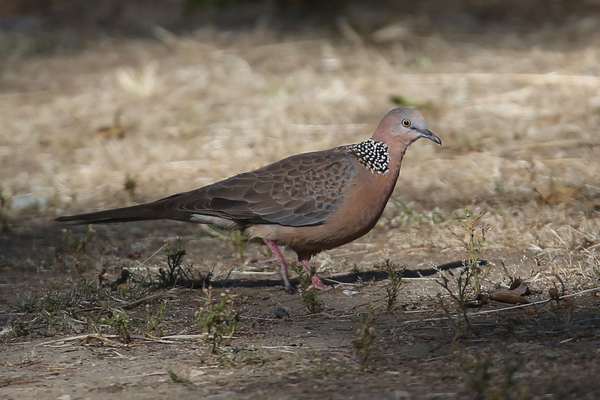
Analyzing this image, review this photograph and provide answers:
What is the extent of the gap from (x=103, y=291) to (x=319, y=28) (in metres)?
7.67

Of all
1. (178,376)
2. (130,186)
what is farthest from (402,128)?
(130,186)

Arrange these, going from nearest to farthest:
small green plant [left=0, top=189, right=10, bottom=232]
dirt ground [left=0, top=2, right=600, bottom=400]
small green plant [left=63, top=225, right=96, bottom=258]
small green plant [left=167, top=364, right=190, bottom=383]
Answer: small green plant [left=167, top=364, right=190, bottom=383] < dirt ground [left=0, top=2, right=600, bottom=400] < small green plant [left=63, top=225, right=96, bottom=258] < small green plant [left=0, top=189, right=10, bottom=232]

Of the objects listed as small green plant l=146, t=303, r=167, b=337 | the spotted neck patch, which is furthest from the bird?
small green plant l=146, t=303, r=167, b=337

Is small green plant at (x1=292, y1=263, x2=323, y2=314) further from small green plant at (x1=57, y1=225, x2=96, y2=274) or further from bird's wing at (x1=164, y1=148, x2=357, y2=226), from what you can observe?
small green plant at (x1=57, y1=225, x2=96, y2=274)

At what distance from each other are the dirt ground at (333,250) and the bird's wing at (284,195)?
0.44 meters

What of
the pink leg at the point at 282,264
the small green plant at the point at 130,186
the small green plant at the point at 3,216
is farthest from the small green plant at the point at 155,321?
the small green plant at the point at 130,186

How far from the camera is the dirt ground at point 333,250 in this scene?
3566 millimetres

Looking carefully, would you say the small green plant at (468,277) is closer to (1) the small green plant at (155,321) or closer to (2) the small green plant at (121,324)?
(1) the small green plant at (155,321)

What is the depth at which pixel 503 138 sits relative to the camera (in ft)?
25.3

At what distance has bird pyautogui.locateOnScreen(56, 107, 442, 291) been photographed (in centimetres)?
497

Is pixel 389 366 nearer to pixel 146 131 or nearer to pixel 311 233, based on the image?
pixel 311 233

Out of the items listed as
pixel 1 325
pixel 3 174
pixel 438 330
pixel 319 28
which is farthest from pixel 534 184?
pixel 319 28

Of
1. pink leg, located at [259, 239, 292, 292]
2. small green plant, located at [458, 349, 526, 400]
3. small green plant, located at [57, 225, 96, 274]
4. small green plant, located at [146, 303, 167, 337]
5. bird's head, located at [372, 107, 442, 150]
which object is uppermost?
bird's head, located at [372, 107, 442, 150]

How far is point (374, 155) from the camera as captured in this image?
512cm
